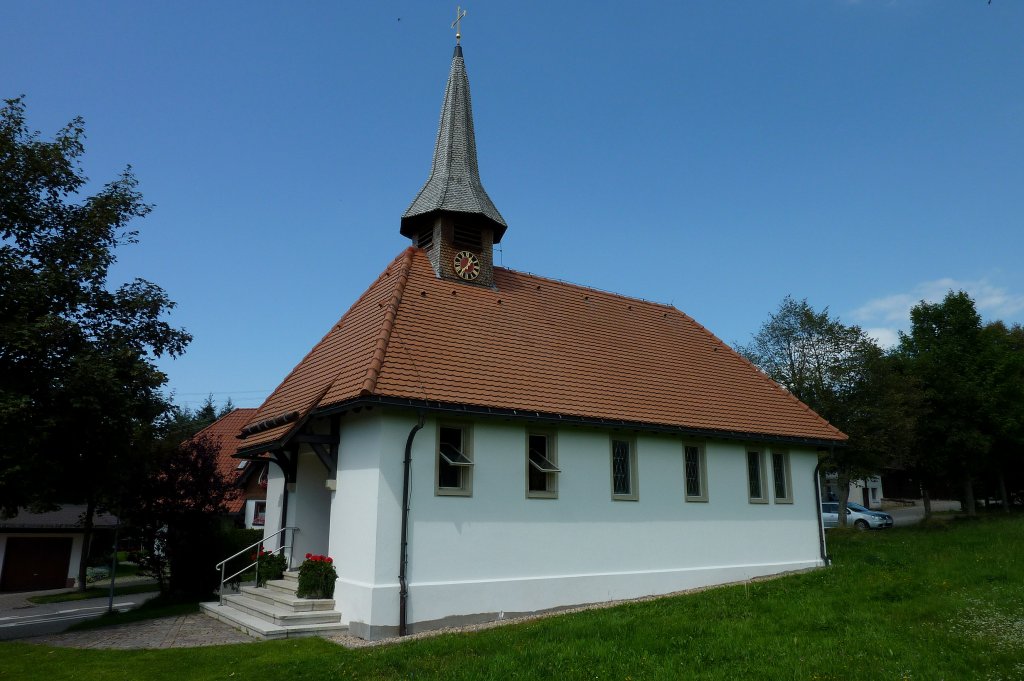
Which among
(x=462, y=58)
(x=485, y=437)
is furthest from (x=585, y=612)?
(x=462, y=58)

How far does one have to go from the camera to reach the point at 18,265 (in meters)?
12.7

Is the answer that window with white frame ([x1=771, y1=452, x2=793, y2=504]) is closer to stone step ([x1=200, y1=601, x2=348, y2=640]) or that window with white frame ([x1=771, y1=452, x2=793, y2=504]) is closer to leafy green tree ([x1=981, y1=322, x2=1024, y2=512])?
stone step ([x1=200, y1=601, x2=348, y2=640])

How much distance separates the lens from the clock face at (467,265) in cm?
1652

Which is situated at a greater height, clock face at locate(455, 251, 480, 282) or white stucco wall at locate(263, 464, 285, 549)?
clock face at locate(455, 251, 480, 282)

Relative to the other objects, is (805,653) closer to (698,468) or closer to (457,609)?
(457,609)

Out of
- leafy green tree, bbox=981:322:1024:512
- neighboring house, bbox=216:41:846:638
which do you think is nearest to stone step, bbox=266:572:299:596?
neighboring house, bbox=216:41:846:638

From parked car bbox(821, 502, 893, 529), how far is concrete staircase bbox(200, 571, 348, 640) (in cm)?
2837

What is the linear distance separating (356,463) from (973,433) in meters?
31.1

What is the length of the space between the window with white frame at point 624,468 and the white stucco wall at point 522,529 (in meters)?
0.18

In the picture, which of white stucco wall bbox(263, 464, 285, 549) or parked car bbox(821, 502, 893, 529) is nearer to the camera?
white stucco wall bbox(263, 464, 285, 549)

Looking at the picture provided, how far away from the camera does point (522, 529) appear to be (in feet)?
42.1

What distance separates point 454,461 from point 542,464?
2157 mm

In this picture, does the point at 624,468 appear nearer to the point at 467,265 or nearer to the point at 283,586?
the point at 467,265

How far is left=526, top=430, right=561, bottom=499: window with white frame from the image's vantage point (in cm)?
1334
